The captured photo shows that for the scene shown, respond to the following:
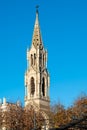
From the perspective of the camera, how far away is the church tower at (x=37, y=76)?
87312 millimetres

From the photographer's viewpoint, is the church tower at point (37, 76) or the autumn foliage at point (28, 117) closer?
the autumn foliage at point (28, 117)

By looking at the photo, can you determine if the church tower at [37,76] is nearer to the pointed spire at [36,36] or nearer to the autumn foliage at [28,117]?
the pointed spire at [36,36]

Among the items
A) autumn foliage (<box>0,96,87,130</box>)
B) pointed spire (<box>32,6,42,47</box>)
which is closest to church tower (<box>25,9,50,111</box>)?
pointed spire (<box>32,6,42,47</box>)

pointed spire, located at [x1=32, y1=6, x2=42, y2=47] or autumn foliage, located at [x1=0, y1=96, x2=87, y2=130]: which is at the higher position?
pointed spire, located at [x1=32, y1=6, x2=42, y2=47]

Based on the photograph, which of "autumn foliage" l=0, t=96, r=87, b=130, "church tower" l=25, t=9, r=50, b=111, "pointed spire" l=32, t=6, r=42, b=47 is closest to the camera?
"autumn foliage" l=0, t=96, r=87, b=130

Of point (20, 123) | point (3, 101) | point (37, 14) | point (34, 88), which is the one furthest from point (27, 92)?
point (20, 123)

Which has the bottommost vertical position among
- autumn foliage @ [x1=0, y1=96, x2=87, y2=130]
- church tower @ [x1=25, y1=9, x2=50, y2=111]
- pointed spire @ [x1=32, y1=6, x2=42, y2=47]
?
autumn foliage @ [x1=0, y1=96, x2=87, y2=130]

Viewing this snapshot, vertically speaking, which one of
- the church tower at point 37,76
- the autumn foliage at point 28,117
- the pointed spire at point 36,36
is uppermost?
the pointed spire at point 36,36

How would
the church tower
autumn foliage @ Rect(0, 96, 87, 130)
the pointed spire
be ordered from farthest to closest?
the pointed spire < the church tower < autumn foliage @ Rect(0, 96, 87, 130)

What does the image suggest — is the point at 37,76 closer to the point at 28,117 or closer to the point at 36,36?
the point at 36,36

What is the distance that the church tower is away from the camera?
3438 inches

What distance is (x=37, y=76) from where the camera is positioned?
89.9 m

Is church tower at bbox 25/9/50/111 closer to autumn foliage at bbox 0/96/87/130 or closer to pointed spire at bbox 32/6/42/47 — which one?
pointed spire at bbox 32/6/42/47

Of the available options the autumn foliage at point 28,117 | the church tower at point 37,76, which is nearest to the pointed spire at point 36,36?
the church tower at point 37,76
